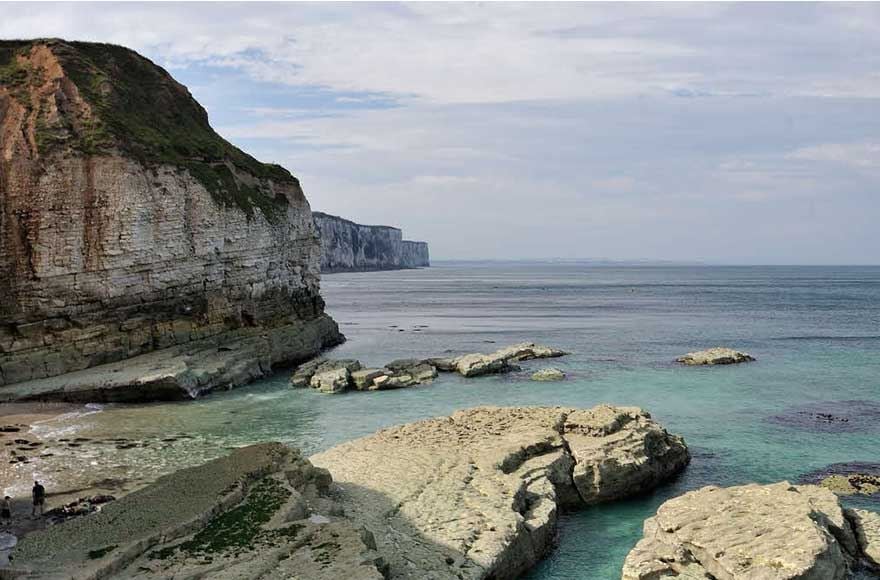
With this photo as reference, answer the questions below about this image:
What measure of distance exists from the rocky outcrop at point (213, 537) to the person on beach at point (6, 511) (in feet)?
17.2

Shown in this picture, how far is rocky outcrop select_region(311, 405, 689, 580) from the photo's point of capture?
1798 cm

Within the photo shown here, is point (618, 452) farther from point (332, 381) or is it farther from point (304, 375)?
point (304, 375)

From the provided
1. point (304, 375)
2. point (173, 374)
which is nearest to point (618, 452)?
point (173, 374)

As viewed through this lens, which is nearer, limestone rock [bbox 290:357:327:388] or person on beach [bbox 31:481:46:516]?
person on beach [bbox 31:481:46:516]

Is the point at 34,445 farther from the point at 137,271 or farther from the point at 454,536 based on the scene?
the point at 454,536

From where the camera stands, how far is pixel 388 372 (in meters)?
46.7

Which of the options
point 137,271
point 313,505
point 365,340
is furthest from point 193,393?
point 365,340

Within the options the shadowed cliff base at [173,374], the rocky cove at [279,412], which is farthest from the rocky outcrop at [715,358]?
the shadowed cliff base at [173,374]

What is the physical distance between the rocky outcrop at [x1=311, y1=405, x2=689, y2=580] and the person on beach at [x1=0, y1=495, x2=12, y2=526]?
944 centimetres

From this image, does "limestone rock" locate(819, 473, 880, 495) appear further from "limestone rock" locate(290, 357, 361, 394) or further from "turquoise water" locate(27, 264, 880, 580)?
"limestone rock" locate(290, 357, 361, 394)

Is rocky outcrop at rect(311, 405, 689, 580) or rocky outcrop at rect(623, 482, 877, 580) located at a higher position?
rocky outcrop at rect(623, 482, 877, 580)

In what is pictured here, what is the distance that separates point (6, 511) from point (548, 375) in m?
31.8

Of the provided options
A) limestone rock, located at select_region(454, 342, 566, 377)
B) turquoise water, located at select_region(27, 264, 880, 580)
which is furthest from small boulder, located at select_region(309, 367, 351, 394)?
limestone rock, located at select_region(454, 342, 566, 377)

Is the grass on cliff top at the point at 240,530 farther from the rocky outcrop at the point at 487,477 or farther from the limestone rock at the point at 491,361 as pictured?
the limestone rock at the point at 491,361
